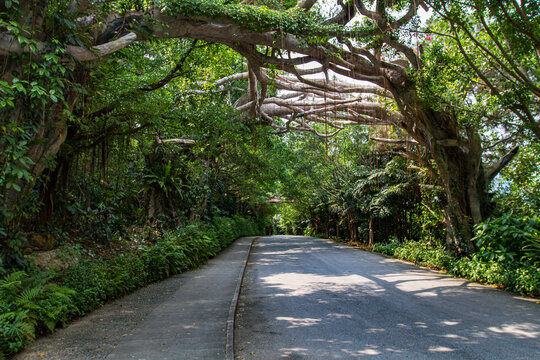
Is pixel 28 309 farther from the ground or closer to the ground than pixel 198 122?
closer to the ground

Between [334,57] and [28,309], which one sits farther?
[334,57]

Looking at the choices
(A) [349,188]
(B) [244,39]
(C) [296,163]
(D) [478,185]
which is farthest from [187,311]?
(C) [296,163]

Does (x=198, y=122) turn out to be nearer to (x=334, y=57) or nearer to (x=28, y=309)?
(x=334, y=57)

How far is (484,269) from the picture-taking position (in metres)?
8.81

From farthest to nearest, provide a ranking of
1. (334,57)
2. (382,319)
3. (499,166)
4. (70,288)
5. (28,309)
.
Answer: (499,166) < (334,57) < (70,288) < (382,319) < (28,309)

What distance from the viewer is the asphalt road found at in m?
4.39

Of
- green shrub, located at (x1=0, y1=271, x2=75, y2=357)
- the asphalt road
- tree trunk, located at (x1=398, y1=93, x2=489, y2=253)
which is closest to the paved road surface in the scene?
green shrub, located at (x1=0, y1=271, x2=75, y2=357)

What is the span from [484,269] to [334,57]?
619 cm

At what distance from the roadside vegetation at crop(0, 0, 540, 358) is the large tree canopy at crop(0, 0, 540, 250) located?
0.14 ft

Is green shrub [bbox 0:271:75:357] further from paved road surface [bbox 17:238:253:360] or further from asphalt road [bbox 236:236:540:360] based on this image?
asphalt road [bbox 236:236:540:360]

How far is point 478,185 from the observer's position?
439 inches

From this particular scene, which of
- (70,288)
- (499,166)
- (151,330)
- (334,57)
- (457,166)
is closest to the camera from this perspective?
(151,330)

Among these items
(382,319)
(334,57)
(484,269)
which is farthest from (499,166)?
(382,319)

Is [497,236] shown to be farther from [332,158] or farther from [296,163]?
[296,163]
